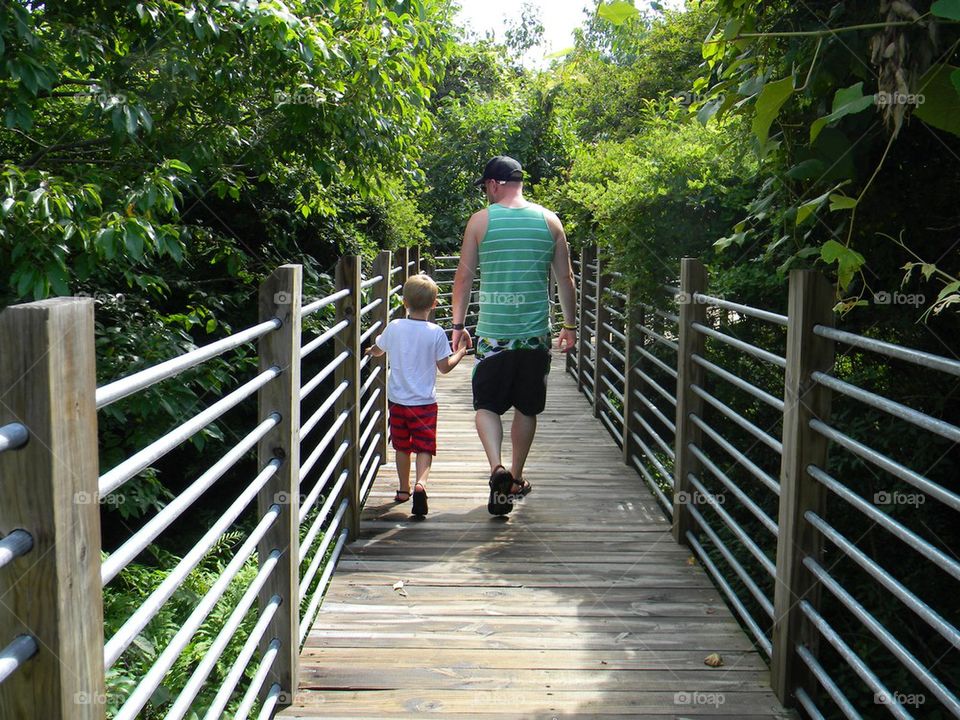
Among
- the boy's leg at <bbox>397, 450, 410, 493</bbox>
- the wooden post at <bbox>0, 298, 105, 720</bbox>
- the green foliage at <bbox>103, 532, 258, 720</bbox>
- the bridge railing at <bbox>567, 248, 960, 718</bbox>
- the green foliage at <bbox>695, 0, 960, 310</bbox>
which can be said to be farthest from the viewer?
the boy's leg at <bbox>397, 450, 410, 493</bbox>

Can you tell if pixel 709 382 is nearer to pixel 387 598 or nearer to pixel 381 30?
pixel 387 598

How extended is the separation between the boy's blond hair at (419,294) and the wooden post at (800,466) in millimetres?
2650

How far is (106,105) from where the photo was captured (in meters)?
5.07

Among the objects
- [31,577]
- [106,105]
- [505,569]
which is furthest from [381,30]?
[31,577]

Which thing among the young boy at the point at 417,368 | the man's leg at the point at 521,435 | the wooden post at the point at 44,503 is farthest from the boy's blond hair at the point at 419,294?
→ the wooden post at the point at 44,503

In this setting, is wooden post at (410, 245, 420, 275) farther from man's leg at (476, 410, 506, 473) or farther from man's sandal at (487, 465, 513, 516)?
man's sandal at (487, 465, 513, 516)

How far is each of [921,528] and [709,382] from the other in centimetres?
173

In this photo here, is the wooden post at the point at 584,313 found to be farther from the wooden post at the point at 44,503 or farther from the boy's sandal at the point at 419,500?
the wooden post at the point at 44,503

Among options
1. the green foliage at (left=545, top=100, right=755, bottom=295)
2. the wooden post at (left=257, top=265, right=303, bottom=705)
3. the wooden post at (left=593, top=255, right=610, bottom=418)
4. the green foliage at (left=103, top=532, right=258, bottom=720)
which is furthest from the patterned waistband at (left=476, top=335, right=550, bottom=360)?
the wooden post at (left=593, top=255, right=610, bottom=418)

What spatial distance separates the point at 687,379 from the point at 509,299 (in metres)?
1.06

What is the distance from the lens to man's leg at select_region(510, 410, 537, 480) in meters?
5.69

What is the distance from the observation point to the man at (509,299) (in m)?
5.46

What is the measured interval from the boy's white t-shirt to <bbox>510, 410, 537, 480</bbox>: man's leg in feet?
1.63

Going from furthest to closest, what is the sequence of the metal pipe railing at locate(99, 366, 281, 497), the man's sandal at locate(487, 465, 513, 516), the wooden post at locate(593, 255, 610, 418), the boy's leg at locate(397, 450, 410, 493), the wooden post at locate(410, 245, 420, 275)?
the wooden post at locate(410, 245, 420, 275)
the wooden post at locate(593, 255, 610, 418)
the boy's leg at locate(397, 450, 410, 493)
the man's sandal at locate(487, 465, 513, 516)
the metal pipe railing at locate(99, 366, 281, 497)
